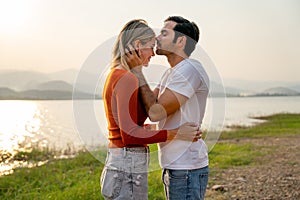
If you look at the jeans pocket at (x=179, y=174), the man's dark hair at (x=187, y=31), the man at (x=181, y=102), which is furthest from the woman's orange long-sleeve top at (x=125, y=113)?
the man's dark hair at (x=187, y=31)

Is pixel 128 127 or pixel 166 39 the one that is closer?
pixel 128 127

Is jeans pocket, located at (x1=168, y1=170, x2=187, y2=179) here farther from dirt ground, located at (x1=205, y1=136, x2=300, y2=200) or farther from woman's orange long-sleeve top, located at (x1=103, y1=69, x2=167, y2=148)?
dirt ground, located at (x1=205, y1=136, x2=300, y2=200)

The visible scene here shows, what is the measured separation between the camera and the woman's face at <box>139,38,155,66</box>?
2.71 m

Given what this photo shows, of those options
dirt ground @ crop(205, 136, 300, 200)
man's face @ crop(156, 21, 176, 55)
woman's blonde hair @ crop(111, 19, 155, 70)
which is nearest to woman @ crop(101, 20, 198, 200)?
woman's blonde hair @ crop(111, 19, 155, 70)

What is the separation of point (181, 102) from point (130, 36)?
1.87 ft

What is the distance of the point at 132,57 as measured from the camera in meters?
2.66

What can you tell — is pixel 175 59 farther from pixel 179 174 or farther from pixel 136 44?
pixel 179 174

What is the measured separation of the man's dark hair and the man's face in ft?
0.10

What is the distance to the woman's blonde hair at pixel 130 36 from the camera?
2.66 metres

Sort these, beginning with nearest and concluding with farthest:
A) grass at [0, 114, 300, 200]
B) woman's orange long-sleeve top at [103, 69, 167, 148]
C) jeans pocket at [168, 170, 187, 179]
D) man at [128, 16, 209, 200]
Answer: woman's orange long-sleeve top at [103, 69, 167, 148] < man at [128, 16, 209, 200] < jeans pocket at [168, 170, 187, 179] < grass at [0, 114, 300, 200]

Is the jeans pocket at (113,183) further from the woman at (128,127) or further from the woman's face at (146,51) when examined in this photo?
the woman's face at (146,51)

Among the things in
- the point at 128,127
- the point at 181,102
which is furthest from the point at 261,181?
the point at 128,127

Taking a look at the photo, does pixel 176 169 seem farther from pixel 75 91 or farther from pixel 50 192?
pixel 50 192

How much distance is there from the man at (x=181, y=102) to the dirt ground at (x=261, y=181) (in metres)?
3.43
